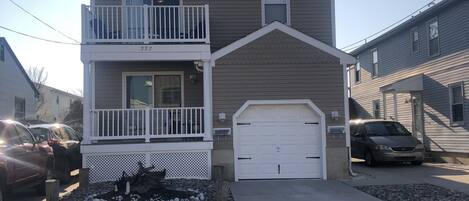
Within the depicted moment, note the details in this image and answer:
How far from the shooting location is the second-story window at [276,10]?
651 inches

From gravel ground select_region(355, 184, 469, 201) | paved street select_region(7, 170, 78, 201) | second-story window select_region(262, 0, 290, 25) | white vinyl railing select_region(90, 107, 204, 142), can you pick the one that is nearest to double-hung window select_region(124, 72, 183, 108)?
white vinyl railing select_region(90, 107, 204, 142)

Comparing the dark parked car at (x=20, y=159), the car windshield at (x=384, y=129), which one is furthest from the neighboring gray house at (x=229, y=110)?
the car windshield at (x=384, y=129)

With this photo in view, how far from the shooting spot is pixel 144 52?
45.8 ft

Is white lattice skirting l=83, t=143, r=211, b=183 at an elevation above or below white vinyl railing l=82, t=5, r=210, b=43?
below

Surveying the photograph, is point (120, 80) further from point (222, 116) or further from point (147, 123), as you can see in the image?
point (222, 116)

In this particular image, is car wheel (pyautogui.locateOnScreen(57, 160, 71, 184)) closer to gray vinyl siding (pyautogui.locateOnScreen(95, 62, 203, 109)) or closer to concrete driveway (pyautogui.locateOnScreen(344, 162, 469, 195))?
gray vinyl siding (pyautogui.locateOnScreen(95, 62, 203, 109))

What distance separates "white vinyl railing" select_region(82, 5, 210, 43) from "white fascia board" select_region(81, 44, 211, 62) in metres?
0.19

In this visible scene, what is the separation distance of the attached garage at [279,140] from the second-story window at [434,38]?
7.86 metres

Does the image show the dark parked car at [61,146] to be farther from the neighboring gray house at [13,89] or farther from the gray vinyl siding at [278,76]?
the neighboring gray house at [13,89]

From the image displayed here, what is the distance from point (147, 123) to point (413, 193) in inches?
274

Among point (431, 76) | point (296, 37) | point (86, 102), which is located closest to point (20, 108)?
point (86, 102)

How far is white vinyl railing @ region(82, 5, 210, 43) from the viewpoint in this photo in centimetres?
1401

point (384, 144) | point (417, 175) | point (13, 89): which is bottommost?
point (417, 175)

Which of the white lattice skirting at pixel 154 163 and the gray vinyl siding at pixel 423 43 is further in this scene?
the gray vinyl siding at pixel 423 43
